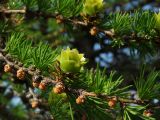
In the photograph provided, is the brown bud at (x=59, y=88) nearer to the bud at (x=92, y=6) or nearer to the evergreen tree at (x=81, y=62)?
the evergreen tree at (x=81, y=62)

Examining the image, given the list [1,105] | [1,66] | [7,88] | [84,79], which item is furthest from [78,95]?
[1,105]

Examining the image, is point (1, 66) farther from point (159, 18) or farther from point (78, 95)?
point (159, 18)

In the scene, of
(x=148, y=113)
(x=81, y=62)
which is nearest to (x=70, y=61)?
(x=81, y=62)

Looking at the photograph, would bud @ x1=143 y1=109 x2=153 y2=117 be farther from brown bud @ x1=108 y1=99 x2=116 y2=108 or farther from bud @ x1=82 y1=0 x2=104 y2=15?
bud @ x1=82 y1=0 x2=104 y2=15

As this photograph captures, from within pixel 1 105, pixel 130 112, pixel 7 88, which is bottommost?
pixel 1 105

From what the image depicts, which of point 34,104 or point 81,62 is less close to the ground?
point 81,62

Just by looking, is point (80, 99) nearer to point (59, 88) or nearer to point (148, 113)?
point (59, 88)

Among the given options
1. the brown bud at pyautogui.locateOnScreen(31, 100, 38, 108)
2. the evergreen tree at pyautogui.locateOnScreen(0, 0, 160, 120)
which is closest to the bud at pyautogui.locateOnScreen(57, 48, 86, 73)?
the evergreen tree at pyautogui.locateOnScreen(0, 0, 160, 120)
